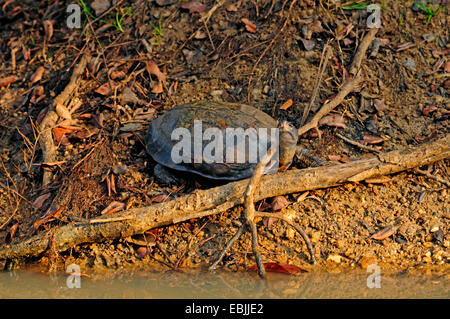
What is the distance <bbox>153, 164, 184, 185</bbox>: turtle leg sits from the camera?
12.0 ft

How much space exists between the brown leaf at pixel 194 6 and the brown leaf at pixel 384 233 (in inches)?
112

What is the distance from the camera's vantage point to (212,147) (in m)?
3.50

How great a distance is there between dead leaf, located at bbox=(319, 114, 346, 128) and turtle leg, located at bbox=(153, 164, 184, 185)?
4.31ft

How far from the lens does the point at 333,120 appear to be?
13.0 ft

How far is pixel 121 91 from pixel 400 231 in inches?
107

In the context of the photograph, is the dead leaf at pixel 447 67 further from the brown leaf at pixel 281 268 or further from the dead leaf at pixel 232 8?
the brown leaf at pixel 281 268

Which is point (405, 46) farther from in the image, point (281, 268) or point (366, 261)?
point (281, 268)

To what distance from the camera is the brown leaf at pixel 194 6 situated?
4.77m

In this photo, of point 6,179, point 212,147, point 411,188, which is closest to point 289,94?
point 212,147

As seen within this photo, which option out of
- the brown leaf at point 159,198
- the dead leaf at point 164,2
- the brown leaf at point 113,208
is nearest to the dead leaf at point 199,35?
the dead leaf at point 164,2

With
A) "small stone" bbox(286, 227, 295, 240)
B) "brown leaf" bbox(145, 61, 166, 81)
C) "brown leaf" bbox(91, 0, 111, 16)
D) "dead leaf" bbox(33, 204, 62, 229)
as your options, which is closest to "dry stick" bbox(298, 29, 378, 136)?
"small stone" bbox(286, 227, 295, 240)

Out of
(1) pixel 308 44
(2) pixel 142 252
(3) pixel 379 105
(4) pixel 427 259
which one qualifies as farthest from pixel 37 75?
(4) pixel 427 259

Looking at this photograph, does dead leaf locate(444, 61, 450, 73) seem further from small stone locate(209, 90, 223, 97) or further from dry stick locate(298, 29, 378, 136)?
small stone locate(209, 90, 223, 97)

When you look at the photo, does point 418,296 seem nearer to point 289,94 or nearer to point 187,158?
point 187,158
